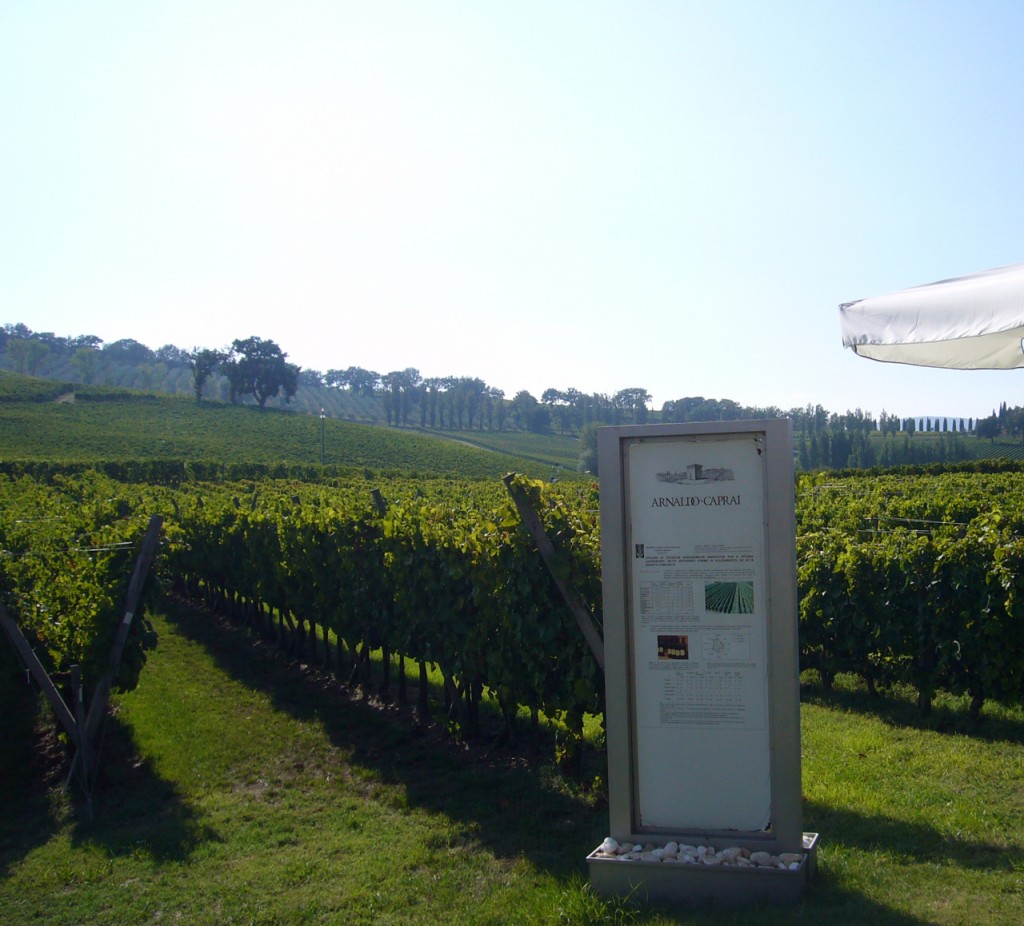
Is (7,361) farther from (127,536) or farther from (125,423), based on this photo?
(127,536)

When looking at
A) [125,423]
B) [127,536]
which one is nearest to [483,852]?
[127,536]

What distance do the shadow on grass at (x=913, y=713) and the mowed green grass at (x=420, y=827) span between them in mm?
31

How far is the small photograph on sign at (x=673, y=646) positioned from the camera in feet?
15.0

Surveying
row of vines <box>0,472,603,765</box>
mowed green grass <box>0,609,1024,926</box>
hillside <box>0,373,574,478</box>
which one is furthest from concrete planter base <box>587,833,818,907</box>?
hillside <box>0,373,574,478</box>

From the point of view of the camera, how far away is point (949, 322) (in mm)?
3504

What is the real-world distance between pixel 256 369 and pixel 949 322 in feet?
324

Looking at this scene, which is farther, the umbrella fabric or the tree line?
the tree line

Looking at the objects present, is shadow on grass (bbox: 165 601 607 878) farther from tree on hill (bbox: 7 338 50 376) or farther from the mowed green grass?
tree on hill (bbox: 7 338 50 376)

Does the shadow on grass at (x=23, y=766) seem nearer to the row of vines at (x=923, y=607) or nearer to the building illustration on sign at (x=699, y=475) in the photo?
the building illustration on sign at (x=699, y=475)

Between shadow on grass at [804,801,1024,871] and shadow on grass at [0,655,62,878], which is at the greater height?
shadow on grass at [804,801,1024,871]

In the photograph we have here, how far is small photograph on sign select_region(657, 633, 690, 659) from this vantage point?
4582 mm

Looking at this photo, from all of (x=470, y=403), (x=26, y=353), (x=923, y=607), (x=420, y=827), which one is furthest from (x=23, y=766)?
(x=26, y=353)

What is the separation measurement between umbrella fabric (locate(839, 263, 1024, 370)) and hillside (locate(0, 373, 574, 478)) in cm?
5336

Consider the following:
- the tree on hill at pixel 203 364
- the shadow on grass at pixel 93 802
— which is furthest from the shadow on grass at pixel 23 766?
the tree on hill at pixel 203 364
